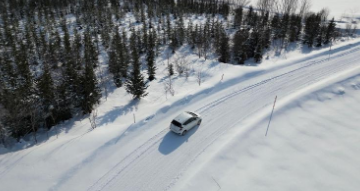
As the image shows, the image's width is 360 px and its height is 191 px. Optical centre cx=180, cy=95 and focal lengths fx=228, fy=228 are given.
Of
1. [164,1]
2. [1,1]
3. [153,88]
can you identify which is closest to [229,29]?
[164,1]

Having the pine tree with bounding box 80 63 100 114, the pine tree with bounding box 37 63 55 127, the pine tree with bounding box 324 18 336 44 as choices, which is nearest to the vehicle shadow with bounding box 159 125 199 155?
the pine tree with bounding box 80 63 100 114

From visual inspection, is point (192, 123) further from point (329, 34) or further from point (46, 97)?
point (329, 34)

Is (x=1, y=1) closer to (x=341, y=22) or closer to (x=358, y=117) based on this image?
(x=358, y=117)

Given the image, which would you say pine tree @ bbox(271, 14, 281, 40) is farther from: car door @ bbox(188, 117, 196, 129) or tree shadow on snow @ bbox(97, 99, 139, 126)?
car door @ bbox(188, 117, 196, 129)

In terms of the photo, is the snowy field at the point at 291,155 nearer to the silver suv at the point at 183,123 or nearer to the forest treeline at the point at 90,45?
the silver suv at the point at 183,123

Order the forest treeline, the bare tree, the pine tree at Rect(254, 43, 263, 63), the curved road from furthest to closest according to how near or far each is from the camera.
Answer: the bare tree → the pine tree at Rect(254, 43, 263, 63) → the forest treeline → the curved road

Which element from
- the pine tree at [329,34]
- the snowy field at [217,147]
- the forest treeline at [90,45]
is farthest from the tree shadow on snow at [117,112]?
the pine tree at [329,34]

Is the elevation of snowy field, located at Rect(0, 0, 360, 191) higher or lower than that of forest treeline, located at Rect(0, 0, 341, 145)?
lower
